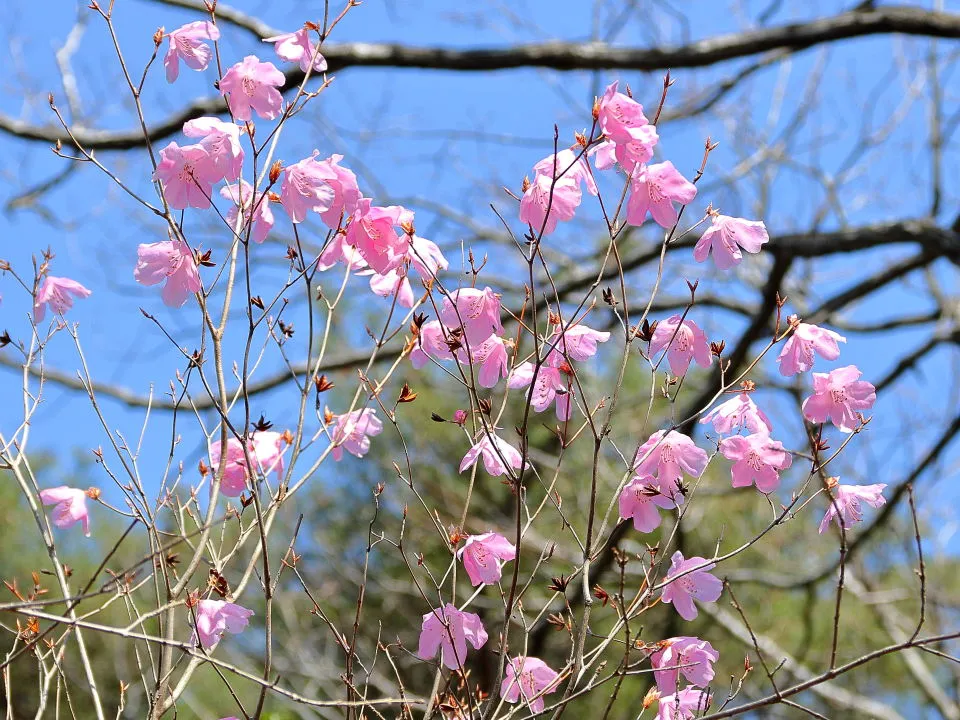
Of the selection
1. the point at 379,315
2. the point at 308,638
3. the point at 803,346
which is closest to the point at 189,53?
the point at 803,346

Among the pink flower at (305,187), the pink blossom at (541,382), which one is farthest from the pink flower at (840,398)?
the pink flower at (305,187)

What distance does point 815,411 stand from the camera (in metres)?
1.51

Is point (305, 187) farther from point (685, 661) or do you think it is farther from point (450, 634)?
point (685, 661)

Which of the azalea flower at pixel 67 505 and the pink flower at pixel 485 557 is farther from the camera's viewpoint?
the azalea flower at pixel 67 505

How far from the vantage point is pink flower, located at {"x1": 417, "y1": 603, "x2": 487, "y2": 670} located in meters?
1.42

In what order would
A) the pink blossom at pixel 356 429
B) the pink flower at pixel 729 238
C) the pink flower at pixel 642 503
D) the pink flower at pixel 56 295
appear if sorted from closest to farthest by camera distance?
the pink flower at pixel 642 503 → the pink flower at pixel 729 238 → the pink blossom at pixel 356 429 → the pink flower at pixel 56 295

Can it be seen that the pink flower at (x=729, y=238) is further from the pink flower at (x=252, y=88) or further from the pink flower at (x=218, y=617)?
the pink flower at (x=218, y=617)

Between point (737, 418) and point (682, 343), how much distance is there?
16 centimetres

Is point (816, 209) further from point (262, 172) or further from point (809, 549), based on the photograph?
point (262, 172)

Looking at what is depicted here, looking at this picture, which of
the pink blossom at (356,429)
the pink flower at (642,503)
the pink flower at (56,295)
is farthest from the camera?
the pink flower at (56,295)

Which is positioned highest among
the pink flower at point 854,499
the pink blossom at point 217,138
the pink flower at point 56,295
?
the pink blossom at point 217,138

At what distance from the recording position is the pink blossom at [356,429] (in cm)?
164

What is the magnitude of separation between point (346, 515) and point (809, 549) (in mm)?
4474

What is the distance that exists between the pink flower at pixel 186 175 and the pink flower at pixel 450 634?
0.76m
